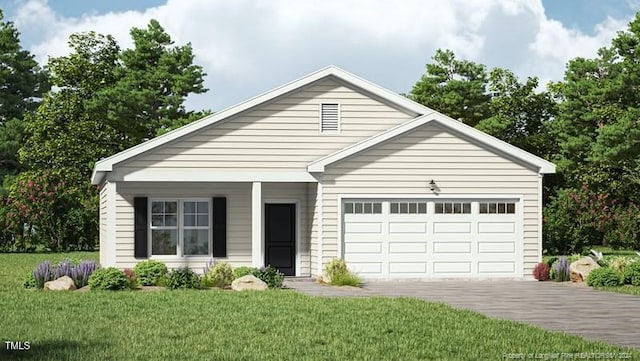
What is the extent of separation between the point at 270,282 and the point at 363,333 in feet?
28.4

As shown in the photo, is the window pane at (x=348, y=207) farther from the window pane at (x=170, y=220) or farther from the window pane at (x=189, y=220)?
the window pane at (x=170, y=220)

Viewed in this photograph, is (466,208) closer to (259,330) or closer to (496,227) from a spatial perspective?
(496,227)

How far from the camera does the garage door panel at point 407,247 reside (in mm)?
26188

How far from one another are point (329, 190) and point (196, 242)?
4463 mm

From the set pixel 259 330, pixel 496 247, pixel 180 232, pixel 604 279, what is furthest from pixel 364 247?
pixel 259 330

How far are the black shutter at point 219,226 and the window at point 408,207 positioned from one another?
4833mm

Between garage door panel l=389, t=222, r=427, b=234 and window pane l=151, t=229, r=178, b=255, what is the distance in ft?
20.3

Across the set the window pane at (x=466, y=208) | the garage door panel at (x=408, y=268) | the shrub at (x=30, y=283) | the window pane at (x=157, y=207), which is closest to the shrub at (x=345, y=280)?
the garage door panel at (x=408, y=268)

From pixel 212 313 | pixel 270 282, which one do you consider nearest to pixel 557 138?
pixel 270 282

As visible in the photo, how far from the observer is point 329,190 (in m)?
26.0

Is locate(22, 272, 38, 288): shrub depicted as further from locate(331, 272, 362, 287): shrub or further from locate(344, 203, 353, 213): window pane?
locate(344, 203, 353, 213): window pane

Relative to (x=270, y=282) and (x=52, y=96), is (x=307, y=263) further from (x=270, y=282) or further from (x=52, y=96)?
(x=52, y=96)

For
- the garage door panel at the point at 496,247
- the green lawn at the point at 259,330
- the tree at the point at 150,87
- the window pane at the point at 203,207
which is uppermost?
the tree at the point at 150,87

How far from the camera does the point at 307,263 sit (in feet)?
→ 93.0
